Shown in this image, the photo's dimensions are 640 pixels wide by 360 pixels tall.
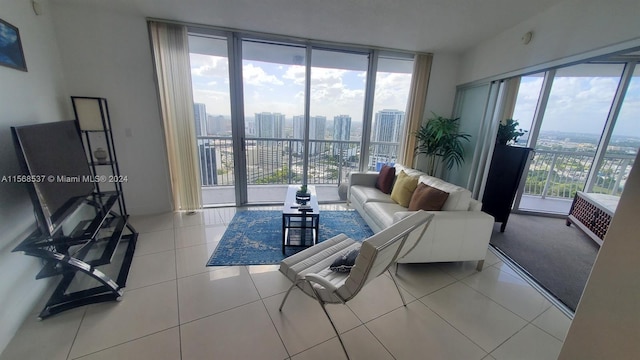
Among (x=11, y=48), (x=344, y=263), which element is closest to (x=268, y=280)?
(x=344, y=263)

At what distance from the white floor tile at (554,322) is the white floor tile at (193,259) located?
2.71m

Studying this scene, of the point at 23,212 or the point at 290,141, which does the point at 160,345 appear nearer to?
the point at 23,212

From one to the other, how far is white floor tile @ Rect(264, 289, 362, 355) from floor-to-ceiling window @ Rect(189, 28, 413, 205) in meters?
2.21

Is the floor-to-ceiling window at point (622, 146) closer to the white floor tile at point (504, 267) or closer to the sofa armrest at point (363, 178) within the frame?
the white floor tile at point (504, 267)

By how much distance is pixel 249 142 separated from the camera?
3.78 meters

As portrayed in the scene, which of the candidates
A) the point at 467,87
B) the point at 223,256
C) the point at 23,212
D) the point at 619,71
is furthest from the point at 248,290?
the point at 619,71

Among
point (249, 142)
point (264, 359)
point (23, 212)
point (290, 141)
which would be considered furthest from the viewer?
point (290, 141)

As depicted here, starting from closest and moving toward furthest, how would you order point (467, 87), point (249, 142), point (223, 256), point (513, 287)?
1. point (513, 287)
2. point (223, 256)
3. point (467, 87)
4. point (249, 142)

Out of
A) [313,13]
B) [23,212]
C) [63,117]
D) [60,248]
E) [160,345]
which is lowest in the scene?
[160,345]

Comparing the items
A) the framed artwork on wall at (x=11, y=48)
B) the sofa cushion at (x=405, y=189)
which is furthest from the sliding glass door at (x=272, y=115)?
the framed artwork on wall at (x=11, y=48)

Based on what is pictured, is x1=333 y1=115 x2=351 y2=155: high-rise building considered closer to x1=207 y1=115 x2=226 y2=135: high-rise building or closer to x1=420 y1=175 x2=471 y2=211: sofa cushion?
x1=207 y1=115 x2=226 y2=135: high-rise building

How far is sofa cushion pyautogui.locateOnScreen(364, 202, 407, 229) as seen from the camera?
2450 millimetres

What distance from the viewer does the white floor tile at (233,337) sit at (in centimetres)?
138

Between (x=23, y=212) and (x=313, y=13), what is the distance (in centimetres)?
300
